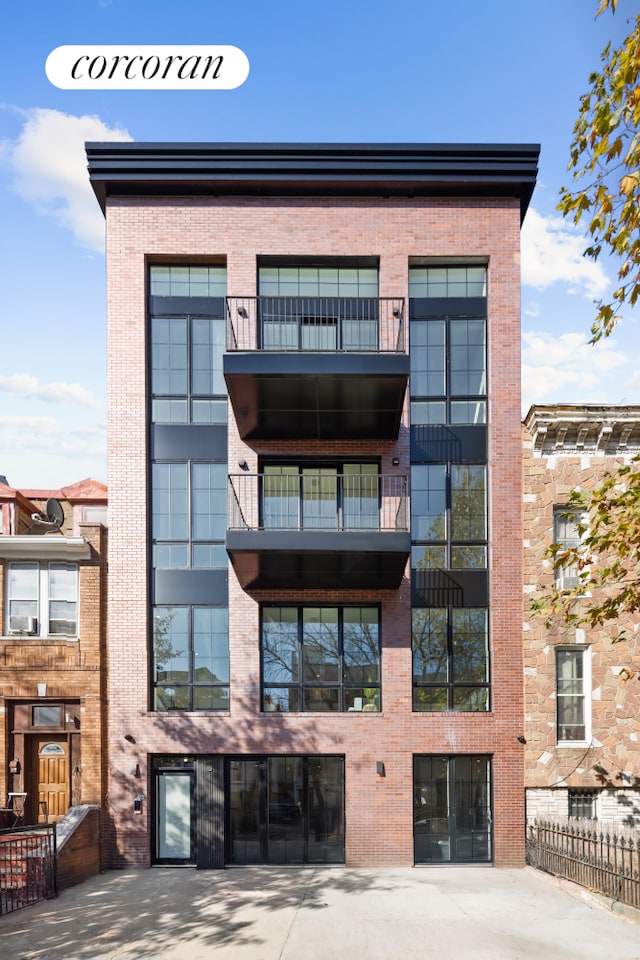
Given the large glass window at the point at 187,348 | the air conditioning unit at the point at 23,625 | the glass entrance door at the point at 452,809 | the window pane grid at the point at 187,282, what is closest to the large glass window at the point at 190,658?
the air conditioning unit at the point at 23,625

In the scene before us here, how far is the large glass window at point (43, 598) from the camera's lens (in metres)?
17.2

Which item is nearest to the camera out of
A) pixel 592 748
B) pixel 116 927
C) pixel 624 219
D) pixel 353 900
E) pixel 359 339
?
pixel 624 219

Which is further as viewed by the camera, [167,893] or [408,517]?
[408,517]

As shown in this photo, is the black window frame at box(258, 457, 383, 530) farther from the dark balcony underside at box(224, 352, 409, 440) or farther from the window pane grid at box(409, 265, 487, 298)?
the window pane grid at box(409, 265, 487, 298)

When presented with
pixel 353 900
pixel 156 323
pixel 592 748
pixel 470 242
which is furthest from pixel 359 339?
pixel 353 900

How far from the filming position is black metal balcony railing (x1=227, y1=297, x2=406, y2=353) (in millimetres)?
17328

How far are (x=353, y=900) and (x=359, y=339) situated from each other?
11.4 m

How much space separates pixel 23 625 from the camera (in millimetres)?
17172

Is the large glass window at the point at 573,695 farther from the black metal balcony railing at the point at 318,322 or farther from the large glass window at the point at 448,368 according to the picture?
the black metal balcony railing at the point at 318,322

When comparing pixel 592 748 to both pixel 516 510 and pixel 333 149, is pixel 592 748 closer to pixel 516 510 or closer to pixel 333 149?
pixel 516 510

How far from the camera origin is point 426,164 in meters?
17.2

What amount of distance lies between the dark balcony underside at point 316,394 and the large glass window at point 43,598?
5.30 metres

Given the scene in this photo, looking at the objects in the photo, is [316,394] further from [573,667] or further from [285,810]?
[285,810]

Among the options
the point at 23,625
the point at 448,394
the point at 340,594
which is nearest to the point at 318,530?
the point at 340,594
